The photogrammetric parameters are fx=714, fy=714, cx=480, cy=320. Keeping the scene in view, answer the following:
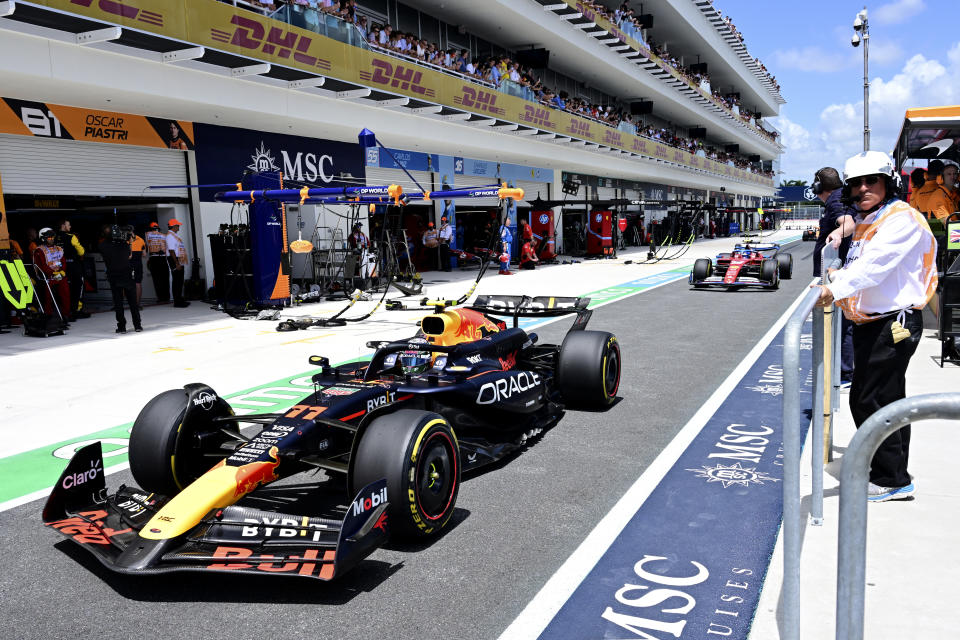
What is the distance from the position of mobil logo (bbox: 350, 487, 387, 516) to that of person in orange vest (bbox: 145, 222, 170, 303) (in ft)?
46.8

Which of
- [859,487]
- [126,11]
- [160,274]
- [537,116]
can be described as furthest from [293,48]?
[859,487]

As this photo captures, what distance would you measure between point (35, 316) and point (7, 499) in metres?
8.37

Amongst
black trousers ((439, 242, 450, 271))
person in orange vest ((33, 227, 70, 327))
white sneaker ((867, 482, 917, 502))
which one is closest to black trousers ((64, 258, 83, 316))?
person in orange vest ((33, 227, 70, 327))

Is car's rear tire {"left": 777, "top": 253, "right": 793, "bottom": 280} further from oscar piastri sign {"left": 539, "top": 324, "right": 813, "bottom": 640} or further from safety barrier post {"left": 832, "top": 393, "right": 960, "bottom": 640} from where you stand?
safety barrier post {"left": 832, "top": 393, "right": 960, "bottom": 640}

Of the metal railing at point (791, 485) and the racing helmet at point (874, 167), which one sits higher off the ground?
the racing helmet at point (874, 167)

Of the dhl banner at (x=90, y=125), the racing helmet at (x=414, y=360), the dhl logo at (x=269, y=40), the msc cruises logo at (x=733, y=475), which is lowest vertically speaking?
the msc cruises logo at (x=733, y=475)

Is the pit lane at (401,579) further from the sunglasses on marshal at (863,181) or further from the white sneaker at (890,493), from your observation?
the sunglasses on marshal at (863,181)

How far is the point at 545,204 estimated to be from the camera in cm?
2666

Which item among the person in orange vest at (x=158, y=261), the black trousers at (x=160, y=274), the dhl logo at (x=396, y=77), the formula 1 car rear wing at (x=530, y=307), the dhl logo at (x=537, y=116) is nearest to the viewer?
the formula 1 car rear wing at (x=530, y=307)

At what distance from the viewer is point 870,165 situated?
377 centimetres

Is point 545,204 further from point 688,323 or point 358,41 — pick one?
point 688,323

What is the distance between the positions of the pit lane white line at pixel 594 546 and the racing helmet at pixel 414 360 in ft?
5.34

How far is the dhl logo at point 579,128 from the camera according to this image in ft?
91.6

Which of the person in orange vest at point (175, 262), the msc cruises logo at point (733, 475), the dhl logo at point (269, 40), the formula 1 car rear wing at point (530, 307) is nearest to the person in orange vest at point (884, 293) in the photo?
the msc cruises logo at point (733, 475)
